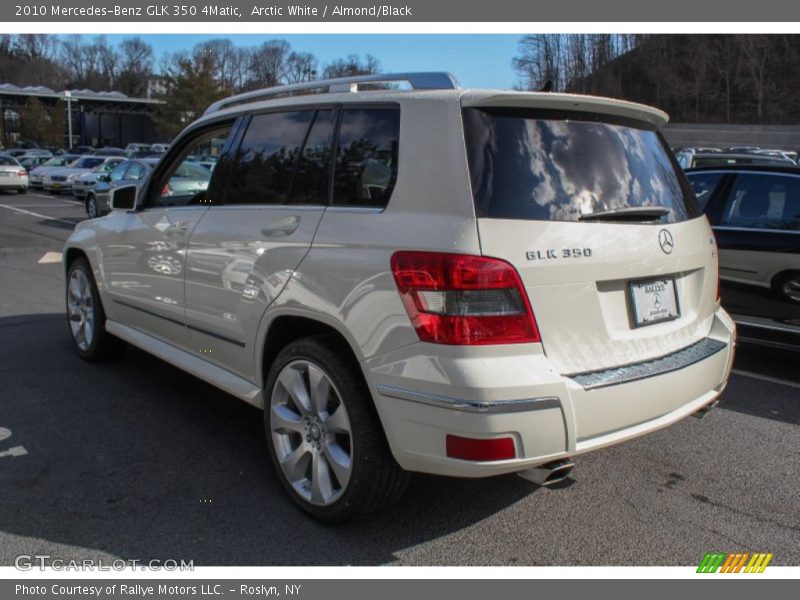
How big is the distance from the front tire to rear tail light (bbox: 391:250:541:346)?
51cm

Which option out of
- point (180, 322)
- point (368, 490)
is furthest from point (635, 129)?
point (180, 322)

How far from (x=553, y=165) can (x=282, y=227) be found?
4.27 ft

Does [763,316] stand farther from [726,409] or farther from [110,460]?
[110,460]

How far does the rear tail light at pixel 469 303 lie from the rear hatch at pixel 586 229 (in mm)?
61

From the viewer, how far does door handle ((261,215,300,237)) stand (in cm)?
330

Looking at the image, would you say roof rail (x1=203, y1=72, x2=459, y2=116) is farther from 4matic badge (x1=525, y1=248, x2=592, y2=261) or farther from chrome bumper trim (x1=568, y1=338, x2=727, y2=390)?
chrome bumper trim (x1=568, y1=338, x2=727, y2=390)

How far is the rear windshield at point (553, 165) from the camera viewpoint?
272 centimetres

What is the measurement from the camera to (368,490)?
9.64 feet

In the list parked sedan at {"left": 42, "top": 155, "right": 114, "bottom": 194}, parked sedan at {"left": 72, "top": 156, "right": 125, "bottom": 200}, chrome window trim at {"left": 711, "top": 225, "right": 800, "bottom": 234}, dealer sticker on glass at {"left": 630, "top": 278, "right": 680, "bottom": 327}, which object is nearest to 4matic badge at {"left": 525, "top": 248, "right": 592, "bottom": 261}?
dealer sticker on glass at {"left": 630, "top": 278, "right": 680, "bottom": 327}

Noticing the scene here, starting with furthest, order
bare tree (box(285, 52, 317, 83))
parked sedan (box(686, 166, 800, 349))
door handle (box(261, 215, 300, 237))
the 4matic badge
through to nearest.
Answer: bare tree (box(285, 52, 317, 83)) < parked sedan (box(686, 166, 800, 349)) < door handle (box(261, 215, 300, 237)) < the 4matic badge

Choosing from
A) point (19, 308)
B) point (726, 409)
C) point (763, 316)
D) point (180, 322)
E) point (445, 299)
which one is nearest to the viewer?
point (445, 299)

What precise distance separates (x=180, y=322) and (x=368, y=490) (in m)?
1.88

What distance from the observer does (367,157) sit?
313 cm

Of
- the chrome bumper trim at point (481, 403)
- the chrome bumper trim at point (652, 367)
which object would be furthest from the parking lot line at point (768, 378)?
the chrome bumper trim at point (481, 403)
